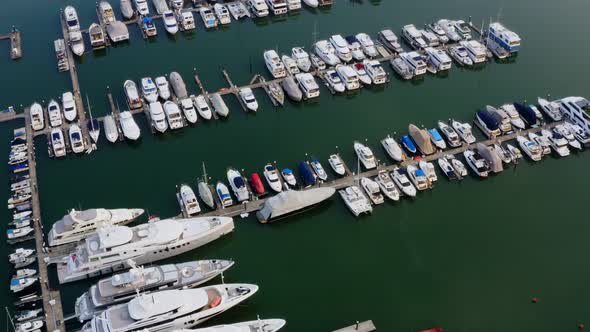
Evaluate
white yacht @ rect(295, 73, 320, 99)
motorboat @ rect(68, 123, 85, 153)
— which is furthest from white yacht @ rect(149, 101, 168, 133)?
white yacht @ rect(295, 73, 320, 99)

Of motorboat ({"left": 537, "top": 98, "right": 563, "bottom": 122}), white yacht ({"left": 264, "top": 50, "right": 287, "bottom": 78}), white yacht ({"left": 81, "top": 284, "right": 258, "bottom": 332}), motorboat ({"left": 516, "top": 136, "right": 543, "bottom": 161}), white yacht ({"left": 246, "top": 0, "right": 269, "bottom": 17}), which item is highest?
white yacht ({"left": 246, "top": 0, "right": 269, "bottom": 17})

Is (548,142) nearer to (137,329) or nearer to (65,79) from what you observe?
(137,329)

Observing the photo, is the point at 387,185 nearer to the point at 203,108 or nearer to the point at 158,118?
the point at 203,108

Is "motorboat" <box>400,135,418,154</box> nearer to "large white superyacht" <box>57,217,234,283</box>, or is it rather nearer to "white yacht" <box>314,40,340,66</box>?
"white yacht" <box>314,40,340,66</box>

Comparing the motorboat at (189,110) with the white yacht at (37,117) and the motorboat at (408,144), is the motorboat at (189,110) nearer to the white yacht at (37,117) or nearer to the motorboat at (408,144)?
the white yacht at (37,117)

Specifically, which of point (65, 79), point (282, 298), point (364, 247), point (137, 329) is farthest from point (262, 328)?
point (65, 79)

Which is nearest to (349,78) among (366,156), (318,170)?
(366,156)
